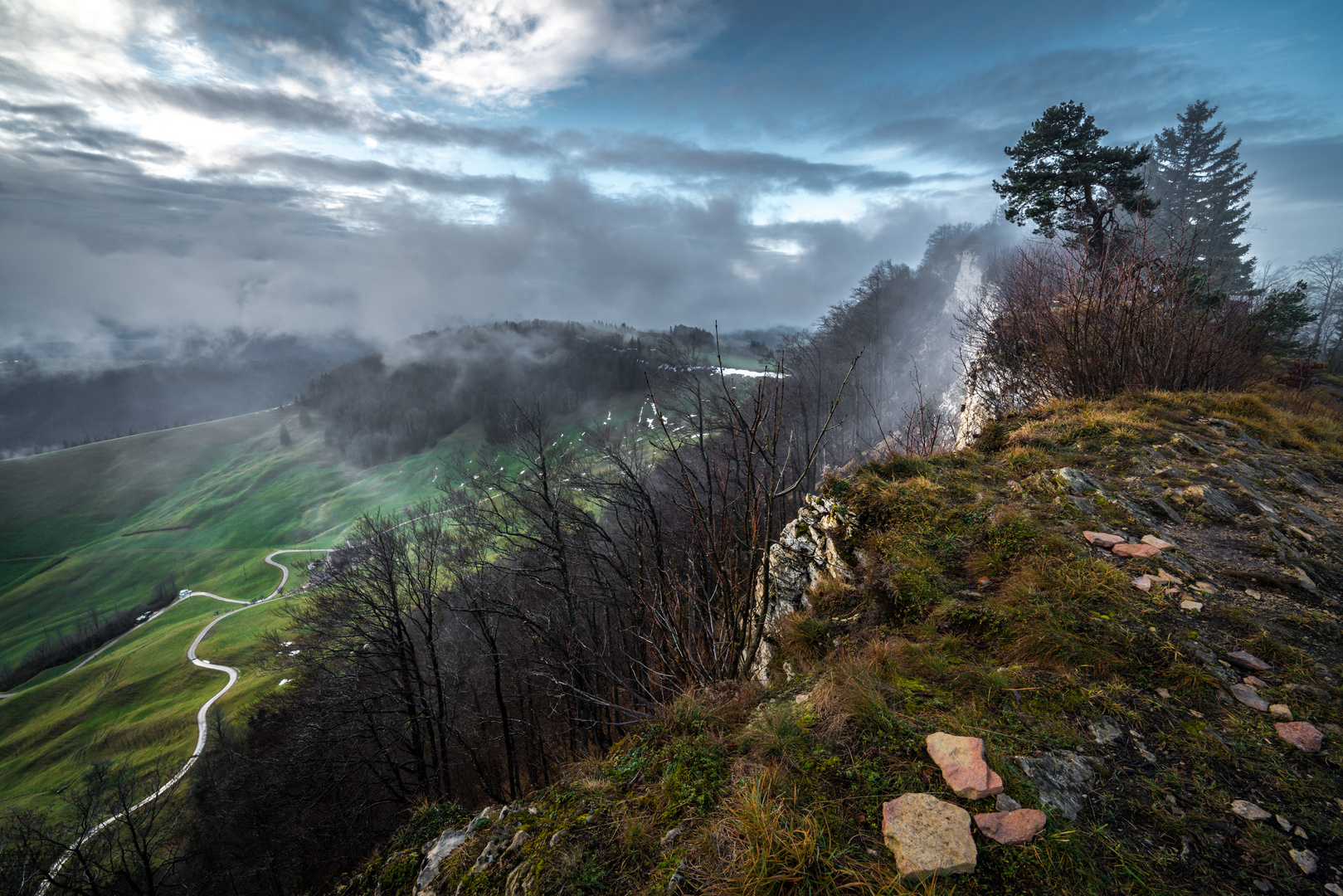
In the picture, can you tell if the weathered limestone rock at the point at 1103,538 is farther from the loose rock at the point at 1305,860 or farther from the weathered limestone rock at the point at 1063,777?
the loose rock at the point at 1305,860

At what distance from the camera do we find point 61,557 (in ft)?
308

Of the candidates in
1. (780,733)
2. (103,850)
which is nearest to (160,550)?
(103,850)

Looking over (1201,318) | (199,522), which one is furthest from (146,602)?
(1201,318)

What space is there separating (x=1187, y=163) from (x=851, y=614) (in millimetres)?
49534

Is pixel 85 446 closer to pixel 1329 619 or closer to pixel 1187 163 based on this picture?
pixel 1329 619

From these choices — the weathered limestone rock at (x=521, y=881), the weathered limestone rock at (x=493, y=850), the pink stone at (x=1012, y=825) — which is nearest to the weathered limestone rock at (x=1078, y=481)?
the pink stone at (x=1012, y=825)

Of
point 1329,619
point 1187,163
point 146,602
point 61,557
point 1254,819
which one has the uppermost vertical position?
point 1187,163

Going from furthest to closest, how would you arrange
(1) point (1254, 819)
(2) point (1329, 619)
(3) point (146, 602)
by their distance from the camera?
(3) point (146, 602) → (2) point (1329, 619) → (1) point (1254, 819)

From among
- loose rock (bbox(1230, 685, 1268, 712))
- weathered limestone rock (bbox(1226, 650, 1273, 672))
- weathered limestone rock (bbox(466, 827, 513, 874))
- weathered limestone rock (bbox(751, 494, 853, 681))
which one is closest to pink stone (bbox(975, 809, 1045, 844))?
loose rock (bbox(1230, 685, 1268, 712))

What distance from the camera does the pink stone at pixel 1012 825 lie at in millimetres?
2176

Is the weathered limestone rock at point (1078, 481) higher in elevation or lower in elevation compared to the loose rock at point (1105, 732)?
higher

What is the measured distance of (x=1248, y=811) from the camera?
2303 millimetres

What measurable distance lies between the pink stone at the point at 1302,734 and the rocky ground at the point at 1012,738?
0.04 ft

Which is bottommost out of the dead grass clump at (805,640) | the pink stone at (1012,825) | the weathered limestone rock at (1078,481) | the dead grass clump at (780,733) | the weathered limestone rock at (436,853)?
the weathered limestone rock at (436,853)
